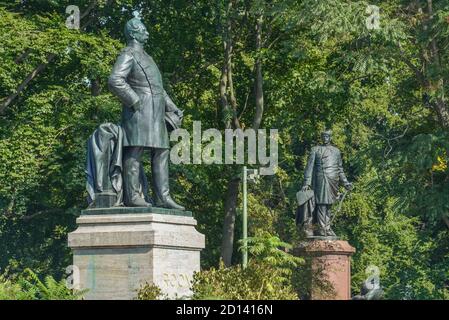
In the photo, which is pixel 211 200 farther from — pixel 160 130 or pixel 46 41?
pixel 160 130

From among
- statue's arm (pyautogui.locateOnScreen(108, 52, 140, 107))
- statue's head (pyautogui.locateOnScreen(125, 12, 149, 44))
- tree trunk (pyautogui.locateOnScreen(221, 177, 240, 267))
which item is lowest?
tree trunk (pyautogui.locateOnScreen(221, 177, 240, 267))

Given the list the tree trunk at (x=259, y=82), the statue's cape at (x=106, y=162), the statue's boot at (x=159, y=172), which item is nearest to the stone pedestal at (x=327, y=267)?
the statue's boot at (x=159, y=172)

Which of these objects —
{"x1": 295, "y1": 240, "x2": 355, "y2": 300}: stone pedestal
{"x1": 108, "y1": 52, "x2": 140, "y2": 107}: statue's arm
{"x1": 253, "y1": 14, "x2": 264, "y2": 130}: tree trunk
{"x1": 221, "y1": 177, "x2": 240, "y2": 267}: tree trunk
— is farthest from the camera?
{"x1": 253, "y1": 14, "x2": 264, "y2": 130}: tree trunk

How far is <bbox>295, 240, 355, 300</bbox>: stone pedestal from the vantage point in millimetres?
27281

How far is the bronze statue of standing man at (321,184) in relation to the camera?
101ft

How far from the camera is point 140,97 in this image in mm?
19797

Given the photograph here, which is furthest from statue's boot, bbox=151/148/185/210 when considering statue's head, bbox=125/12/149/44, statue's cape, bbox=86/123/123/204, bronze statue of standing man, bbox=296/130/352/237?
bronze statue of standing man, bbox=296/130/352/237

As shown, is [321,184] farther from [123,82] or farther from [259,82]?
[123,82]

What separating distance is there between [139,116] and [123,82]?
0.52 metres

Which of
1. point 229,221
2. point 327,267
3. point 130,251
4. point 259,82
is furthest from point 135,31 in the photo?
point 259,82

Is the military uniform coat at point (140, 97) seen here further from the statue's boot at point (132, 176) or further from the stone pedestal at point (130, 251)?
the stone pedestal at point (130, 251)

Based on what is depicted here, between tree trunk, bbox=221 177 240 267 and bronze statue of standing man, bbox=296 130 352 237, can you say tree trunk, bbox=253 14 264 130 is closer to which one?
tree trunk, bbox=221 177 240 267

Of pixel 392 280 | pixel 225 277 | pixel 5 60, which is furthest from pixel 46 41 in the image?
pixel 225 277
